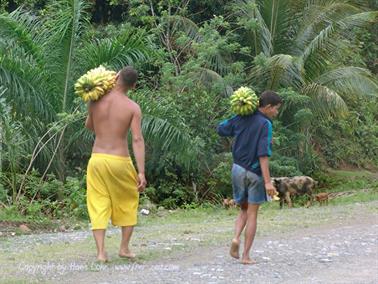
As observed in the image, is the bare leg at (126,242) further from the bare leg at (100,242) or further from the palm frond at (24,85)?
the palm frond at (24,85)

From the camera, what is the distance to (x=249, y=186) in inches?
326

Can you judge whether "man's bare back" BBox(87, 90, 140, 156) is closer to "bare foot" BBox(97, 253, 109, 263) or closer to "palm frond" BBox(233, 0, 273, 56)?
"bare foot" BBox(97, 253, 109, 263)

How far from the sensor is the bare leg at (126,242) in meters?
8.40

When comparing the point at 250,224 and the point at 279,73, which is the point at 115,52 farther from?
the point at 250,224

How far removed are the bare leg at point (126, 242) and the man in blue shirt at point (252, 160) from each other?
1.11 m

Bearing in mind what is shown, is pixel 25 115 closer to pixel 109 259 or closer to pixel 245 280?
pixel 109 259

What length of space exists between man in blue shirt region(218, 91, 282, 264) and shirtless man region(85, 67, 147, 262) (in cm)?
100

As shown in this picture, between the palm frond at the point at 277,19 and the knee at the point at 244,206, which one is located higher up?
the palm frond at the point at 277,19

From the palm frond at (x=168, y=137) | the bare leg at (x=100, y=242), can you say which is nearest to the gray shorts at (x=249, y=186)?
the bare leg at (x=100, y=242)

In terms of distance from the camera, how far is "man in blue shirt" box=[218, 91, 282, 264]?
27.0ft

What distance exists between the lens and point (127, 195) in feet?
27.2

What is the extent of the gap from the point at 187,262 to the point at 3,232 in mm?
4167

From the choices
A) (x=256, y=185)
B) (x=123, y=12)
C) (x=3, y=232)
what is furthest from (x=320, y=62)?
(x=256, y=185)

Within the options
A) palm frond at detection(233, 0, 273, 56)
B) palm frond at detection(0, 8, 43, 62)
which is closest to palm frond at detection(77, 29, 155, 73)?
palm frond at detection(0, 8, 43, 62)
